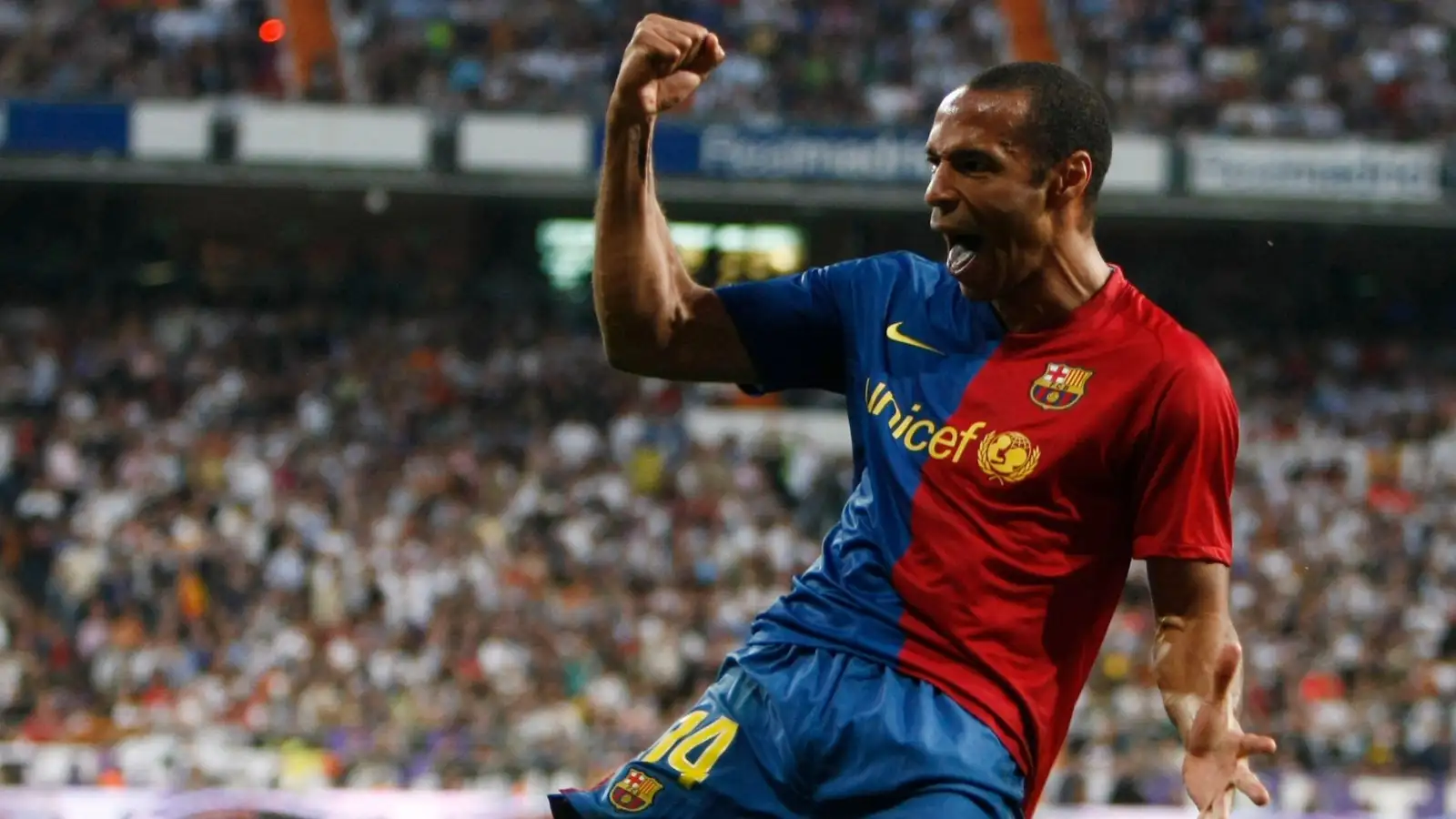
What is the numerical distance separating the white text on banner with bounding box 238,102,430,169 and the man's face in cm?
1747

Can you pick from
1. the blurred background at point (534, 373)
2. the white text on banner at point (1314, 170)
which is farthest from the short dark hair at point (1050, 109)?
the white text on banner at point (1314, 170)

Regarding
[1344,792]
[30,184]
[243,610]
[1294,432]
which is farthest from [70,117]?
[1344,792]

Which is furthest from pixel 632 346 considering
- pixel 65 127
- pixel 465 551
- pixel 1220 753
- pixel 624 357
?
pixel 65 127

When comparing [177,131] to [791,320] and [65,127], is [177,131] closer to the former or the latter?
[65,127]

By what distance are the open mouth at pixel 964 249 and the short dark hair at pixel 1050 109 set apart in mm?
142

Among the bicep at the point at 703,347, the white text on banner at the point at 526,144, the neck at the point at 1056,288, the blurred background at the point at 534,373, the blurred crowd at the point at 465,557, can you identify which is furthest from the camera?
the white text on banner at the point at 526,144

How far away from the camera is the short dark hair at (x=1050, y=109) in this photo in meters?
3.13

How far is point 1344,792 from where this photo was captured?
41.8 feet

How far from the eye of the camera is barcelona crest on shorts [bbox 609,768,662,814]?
310 centimetres

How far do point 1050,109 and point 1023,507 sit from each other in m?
0.62

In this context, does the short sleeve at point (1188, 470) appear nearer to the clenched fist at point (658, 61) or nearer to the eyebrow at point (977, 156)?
the eyebrow at point (977, 156)

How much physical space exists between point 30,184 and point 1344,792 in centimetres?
1477

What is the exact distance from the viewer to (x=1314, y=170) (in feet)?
66.5

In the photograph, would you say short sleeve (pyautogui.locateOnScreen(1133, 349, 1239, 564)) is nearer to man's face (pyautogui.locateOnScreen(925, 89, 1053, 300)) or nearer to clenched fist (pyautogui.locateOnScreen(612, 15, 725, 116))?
man's face (pyautogui.locateOnScreen(925, 89, 1053, 300))
